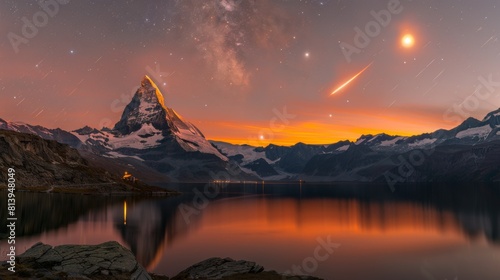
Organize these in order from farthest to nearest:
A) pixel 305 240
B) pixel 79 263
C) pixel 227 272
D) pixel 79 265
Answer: pixel 305 240, pixel 227 272, pixel 79 263, pixel 79 265

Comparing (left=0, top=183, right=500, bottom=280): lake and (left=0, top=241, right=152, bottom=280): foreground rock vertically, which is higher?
(left=0, top=241, right=152, bottom=280): foreground rock

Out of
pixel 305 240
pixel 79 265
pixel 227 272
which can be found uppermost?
pixel 79 265

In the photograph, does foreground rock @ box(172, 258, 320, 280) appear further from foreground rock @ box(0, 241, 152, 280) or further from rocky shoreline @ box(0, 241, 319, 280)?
foreground rock @ box(0, 241, 152, 280)

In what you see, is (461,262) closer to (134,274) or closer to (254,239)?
(254,239)

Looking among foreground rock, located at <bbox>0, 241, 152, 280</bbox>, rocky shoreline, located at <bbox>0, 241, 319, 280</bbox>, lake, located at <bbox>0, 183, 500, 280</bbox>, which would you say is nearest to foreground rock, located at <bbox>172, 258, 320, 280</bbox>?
rocky shoreline, located at <bbox>0, 241, 319, 280</bbox>

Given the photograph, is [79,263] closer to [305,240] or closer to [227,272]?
[227,272]

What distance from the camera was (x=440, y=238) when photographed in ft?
311

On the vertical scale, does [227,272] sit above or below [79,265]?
below

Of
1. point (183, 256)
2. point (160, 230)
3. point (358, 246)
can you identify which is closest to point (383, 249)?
point (358, 246)

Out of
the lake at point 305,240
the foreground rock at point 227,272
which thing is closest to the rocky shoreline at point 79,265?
the foreground rock at point 227,272

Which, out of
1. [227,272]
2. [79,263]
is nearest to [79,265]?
[79,263]

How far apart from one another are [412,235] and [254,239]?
133 ft

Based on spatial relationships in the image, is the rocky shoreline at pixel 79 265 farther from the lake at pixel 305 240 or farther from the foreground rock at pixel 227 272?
the lake at pixel 305 240

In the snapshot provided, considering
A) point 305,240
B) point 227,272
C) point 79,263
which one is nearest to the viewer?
point 79,263
